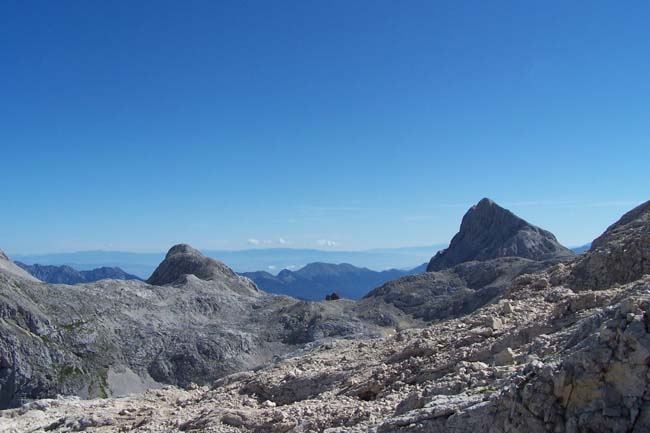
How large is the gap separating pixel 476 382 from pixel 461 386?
0.36m

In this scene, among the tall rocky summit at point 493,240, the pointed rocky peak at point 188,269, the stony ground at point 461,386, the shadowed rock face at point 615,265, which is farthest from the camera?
the tall rocky summit at point 493,240

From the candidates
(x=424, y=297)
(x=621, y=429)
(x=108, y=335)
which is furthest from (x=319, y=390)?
(x=424, y=297)

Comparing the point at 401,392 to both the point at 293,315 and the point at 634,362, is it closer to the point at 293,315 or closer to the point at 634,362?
the point at 634,362

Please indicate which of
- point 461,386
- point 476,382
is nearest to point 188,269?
point 461,386

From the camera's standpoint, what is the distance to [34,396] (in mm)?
79625

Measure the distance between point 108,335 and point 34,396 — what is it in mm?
17199

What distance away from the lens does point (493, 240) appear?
167m

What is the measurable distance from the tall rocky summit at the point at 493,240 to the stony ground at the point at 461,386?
5202 inches

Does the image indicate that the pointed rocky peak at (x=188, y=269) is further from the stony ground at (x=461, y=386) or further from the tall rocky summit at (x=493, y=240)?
the stony ground at (x=461, y=386)

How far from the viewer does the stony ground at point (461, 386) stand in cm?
961

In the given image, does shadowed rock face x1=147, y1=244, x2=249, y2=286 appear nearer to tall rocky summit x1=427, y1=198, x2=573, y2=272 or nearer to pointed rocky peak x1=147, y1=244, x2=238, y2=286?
pointed rocky peak x1=147, y1=244, x2=238, y2=286

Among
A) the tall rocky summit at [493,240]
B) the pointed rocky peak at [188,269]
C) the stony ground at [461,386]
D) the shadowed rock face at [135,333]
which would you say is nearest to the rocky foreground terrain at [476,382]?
the stony ground at [461,386]

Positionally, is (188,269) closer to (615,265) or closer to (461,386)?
(615,265)

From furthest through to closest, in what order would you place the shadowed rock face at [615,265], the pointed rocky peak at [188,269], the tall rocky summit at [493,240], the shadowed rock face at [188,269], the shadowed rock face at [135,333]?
the tall rocky summit at [493,240] → the pointed rocky peak at [188,269] → the shadowed rock face at [188,269] → the shadowed rock face at [135,333] → the shadowed rock face at [615,265]
